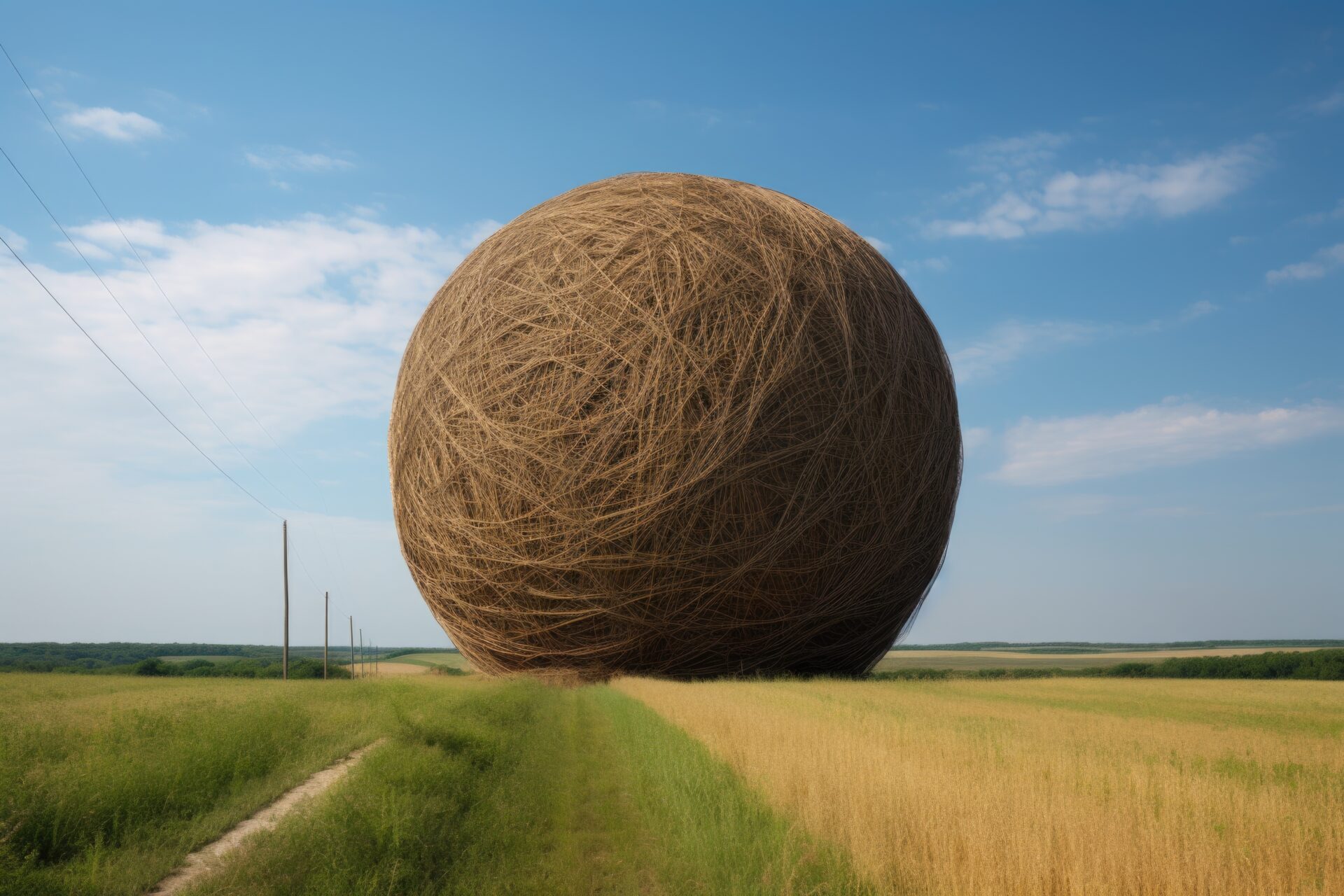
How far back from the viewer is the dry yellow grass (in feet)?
12.7

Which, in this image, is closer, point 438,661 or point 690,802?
point 690,802

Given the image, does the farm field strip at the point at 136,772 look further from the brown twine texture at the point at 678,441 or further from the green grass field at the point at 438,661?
the green grass field at the point at 438,661

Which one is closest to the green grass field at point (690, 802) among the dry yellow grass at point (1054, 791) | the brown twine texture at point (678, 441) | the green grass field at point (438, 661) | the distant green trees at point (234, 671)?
the dry yellow grass at point (1054, 791)

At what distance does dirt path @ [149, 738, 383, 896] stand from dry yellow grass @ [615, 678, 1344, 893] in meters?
3.34

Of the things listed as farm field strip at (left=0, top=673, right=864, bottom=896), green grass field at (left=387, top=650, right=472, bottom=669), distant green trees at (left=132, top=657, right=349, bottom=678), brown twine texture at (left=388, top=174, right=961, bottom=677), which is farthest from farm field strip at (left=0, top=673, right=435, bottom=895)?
green grass field at (left=387, top=650, right=472, bottom=669)

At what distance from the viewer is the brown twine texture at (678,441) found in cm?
1595

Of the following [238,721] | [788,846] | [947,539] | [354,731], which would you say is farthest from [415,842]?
[947,539]

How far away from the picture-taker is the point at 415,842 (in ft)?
17.4

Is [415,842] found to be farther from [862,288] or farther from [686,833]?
[862,288]

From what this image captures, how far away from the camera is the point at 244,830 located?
6.18m

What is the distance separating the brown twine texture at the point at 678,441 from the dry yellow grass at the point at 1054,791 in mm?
5375

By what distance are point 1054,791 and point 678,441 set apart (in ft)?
35.7

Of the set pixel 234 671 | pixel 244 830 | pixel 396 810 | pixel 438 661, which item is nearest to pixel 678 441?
pixel 244 830

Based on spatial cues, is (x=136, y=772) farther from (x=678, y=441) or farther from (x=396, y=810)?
(x=678, y=441)
